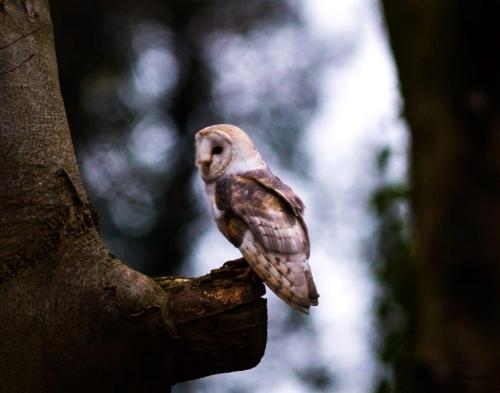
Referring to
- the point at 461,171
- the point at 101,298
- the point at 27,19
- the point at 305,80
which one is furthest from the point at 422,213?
the point at 305,80

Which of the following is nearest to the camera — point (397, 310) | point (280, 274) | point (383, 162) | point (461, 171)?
point (461, 171)

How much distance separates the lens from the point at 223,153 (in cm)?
249

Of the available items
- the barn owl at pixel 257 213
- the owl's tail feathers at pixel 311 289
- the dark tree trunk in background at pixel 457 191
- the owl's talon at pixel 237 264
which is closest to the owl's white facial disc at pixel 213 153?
the barn owl at pixel 257 213

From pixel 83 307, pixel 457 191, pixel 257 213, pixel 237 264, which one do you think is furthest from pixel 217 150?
pixel 457 191

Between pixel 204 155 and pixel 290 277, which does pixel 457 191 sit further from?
pixel 204 155

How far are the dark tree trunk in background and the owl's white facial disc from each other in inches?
57.4

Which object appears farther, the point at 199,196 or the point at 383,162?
the point at 199,196

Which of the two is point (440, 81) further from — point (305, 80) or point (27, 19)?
point (305, 80)

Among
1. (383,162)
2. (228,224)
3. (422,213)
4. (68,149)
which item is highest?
(383,162)

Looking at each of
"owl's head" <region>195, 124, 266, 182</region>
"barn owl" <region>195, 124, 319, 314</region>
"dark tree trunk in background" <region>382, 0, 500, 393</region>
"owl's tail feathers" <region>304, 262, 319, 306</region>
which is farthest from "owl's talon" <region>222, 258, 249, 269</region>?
"dark tree trunk in background" <region>382, 0, 500, 393</region>

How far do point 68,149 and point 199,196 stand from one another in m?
3.09

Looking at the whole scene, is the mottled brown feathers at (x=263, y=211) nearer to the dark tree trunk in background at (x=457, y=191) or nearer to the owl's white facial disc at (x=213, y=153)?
the owl's white facial disc at (x=213, y=153)

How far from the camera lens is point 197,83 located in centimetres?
573

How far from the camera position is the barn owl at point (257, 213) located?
2250 millimetres
